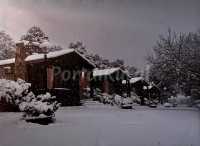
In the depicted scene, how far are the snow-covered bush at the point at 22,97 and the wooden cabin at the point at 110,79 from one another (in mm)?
Result: 587

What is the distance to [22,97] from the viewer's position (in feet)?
11.0

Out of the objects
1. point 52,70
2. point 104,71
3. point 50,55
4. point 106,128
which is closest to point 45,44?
point 50,55

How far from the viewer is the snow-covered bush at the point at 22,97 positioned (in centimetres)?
333

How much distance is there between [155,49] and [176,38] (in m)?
0.27

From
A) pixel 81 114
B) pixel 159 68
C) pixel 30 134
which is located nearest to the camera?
pixel 30 134

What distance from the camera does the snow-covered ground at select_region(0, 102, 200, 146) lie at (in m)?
3.25

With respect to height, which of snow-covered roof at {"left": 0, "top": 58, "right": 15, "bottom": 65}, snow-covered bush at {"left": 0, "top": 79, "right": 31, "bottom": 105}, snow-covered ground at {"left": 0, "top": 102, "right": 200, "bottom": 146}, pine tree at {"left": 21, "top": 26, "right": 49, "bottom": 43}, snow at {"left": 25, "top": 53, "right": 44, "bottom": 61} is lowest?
snow-covered ground at {"left": 0, "top": 102, "right": 200, "bottom": 146}

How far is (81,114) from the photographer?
11.3 feet

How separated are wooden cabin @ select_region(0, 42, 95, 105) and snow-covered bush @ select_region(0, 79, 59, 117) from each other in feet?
0.18

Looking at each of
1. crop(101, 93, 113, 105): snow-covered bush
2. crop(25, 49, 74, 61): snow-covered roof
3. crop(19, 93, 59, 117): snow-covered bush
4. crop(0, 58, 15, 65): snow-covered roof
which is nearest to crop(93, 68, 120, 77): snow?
crop(101, 93, 113, 105): snow-covered bush

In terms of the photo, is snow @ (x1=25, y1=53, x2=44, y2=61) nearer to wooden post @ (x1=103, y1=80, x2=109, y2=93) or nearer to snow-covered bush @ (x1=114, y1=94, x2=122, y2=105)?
wooden post @ (x1=103, y1=80, x2=109, y2=93)

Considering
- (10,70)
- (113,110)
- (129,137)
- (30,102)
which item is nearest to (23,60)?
(10,70)

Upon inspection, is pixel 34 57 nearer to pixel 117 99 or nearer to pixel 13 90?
pixel 13 90

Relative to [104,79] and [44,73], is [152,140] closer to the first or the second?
[104,79]
